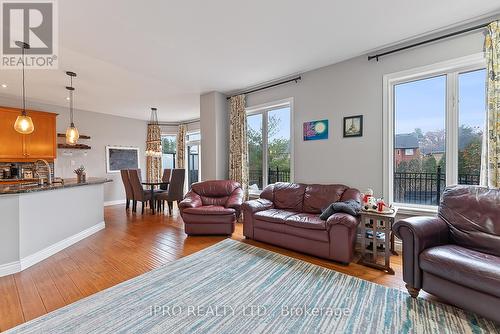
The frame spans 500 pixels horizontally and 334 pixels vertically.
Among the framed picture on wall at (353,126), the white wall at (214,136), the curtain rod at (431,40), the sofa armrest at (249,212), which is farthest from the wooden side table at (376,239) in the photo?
the white wall at (214,136)

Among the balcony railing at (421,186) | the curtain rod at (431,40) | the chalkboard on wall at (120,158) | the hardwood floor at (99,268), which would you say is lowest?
the hardwood floor at (99,268)

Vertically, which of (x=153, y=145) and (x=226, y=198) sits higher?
(x=153, y=145)

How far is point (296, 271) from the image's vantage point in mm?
2500

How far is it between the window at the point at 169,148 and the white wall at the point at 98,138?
2.26ft

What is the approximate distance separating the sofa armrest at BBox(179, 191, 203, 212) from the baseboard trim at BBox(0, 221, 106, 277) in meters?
1.61

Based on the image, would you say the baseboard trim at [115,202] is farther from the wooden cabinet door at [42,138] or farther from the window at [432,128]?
the window at [432,128]

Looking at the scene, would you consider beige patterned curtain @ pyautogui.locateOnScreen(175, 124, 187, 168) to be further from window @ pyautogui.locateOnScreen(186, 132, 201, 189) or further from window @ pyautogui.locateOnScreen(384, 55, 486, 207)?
window @ pyautogui.locateOnScreen(384, 55, 486, 207)

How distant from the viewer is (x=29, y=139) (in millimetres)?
5113

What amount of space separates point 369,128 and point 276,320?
286 cm

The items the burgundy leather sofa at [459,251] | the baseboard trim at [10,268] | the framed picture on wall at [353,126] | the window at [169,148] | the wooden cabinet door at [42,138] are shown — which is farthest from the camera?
the window at [169,148]

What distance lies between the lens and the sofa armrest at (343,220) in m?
2.57

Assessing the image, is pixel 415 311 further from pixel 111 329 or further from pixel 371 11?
pixel 371 11

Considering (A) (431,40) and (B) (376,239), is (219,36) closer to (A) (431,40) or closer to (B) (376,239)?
(A) (431,40)

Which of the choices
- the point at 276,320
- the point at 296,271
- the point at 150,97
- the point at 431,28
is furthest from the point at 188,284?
the point at 150,97
